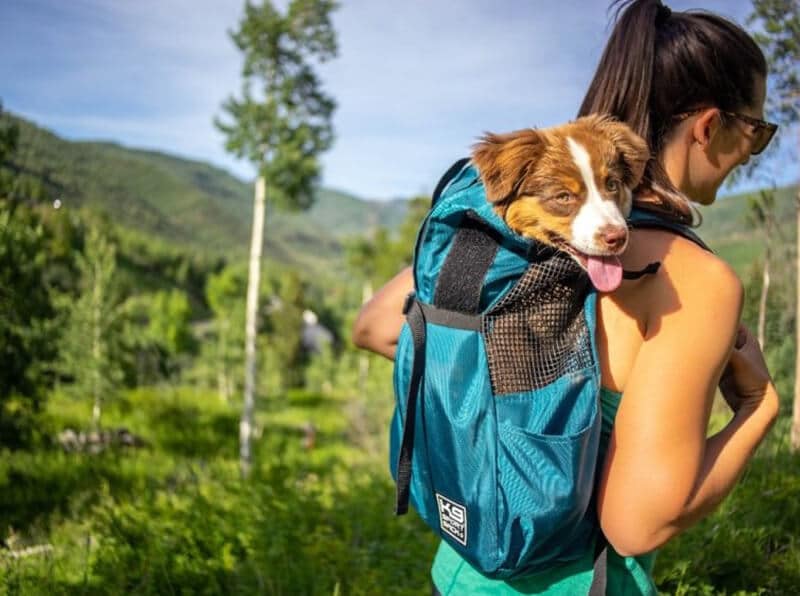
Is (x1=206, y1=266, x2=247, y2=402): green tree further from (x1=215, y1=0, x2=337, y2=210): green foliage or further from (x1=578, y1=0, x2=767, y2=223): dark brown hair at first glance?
(x1=578, y1=0, x2=767, y2=223): dark brown hair

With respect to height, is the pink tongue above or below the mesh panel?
above

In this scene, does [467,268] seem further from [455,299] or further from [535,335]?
[535,335]

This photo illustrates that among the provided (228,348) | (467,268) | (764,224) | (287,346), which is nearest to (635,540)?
(467,268)

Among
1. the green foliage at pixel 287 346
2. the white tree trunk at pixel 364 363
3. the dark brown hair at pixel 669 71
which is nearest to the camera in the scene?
the dark brown hair at pixel 669 71

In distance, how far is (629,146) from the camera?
139 centimetres

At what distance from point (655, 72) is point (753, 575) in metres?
2.58

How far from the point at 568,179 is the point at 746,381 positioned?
0.69 metres

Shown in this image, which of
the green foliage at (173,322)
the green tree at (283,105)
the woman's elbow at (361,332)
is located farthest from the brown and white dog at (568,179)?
the green foliage at (173,322)

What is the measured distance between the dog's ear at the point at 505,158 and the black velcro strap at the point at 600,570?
2.35 feet

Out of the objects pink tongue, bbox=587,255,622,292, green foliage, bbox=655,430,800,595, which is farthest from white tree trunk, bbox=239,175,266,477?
pink tongue, bbox=587,255,622,292

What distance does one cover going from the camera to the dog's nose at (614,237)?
1226 millimetres

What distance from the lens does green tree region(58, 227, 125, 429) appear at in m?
22.4

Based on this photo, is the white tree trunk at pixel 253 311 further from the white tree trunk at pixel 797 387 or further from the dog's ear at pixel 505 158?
the dog's ear at pixel 505 158

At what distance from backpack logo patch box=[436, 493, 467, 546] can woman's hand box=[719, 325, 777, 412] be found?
1.91 ft
